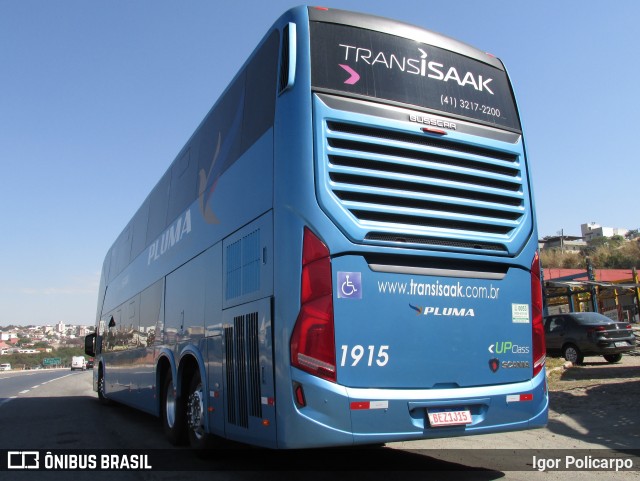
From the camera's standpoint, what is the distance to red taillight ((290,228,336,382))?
4.68 meters

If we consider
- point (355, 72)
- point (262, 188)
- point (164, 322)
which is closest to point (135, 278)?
point (164, 322)

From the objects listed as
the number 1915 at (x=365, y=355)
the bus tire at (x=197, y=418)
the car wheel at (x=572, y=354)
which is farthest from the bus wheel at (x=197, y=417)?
the car wheel at (x=572, y=354)

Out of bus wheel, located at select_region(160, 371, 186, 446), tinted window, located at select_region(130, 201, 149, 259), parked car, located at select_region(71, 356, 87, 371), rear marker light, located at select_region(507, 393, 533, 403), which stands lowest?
parked car, located at select_region(71, 356, 87, 371)

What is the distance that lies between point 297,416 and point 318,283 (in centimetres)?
108

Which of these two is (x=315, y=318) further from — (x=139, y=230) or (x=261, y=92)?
(x=139, y=230)

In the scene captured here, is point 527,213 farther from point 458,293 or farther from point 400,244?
point 400,244

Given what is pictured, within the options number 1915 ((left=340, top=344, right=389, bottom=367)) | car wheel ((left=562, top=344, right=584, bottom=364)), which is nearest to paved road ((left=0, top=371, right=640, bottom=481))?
number 1915 ((left=340, top=344, right=389, bottom=367))

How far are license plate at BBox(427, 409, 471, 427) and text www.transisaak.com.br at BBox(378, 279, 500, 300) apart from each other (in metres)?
1.02

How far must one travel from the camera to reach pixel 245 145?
6.29m

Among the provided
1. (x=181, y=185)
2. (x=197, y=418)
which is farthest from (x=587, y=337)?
(x=197, y=418)

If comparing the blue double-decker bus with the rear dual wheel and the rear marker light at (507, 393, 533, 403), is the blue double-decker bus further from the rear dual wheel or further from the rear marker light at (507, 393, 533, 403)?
the rear dual wheel

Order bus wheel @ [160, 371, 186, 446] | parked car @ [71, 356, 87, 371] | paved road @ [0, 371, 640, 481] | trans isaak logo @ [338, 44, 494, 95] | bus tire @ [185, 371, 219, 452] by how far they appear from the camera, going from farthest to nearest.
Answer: parked car @ [71, 356, 87, 371] < bus wheel @ [160, 371, 186, 446] < bus tire @ [185, 371, 219, 452] < paved road @ [0, 371, 640, 481] < trans isaak logo @ [338, 44, 494, 95]

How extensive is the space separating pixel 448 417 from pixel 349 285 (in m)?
1.46

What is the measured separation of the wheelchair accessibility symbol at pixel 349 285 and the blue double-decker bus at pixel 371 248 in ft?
0.03
